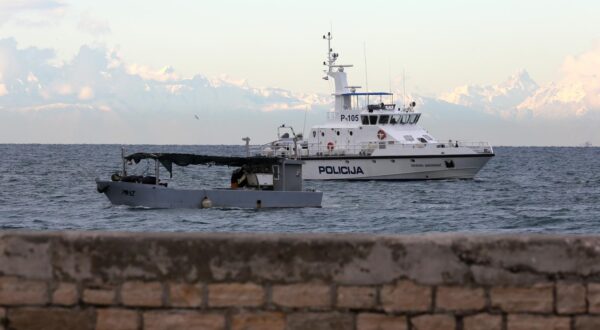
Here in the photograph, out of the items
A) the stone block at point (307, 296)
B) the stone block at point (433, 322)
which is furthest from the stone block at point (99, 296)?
the stone block at point (433, 322)

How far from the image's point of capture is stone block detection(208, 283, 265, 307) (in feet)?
21.8

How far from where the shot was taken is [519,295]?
259 inches

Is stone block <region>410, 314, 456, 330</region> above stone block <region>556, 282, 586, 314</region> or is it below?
below

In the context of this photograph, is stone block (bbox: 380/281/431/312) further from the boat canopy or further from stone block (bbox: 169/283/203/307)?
the boat canopy

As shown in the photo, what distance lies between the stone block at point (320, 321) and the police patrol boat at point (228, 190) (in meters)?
28.7

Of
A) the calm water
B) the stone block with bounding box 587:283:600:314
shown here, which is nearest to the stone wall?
the stone block with bounding box 587:283:600:314

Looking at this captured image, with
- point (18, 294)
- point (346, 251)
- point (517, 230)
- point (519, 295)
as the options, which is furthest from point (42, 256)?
point (517, 230)

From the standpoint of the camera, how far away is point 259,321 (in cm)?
662

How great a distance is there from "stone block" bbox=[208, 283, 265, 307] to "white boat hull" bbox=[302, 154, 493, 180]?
50.7 meters

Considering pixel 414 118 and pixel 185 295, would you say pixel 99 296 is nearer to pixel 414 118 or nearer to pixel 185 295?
pixel 185 295

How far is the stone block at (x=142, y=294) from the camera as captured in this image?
263 inches

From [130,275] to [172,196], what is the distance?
2934 cm

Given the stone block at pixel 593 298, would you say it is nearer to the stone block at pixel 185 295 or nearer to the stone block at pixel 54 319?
the stone block at pixel 185 295

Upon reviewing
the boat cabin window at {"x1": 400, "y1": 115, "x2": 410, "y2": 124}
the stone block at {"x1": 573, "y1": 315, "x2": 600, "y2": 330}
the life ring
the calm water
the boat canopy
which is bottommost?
the calm water
